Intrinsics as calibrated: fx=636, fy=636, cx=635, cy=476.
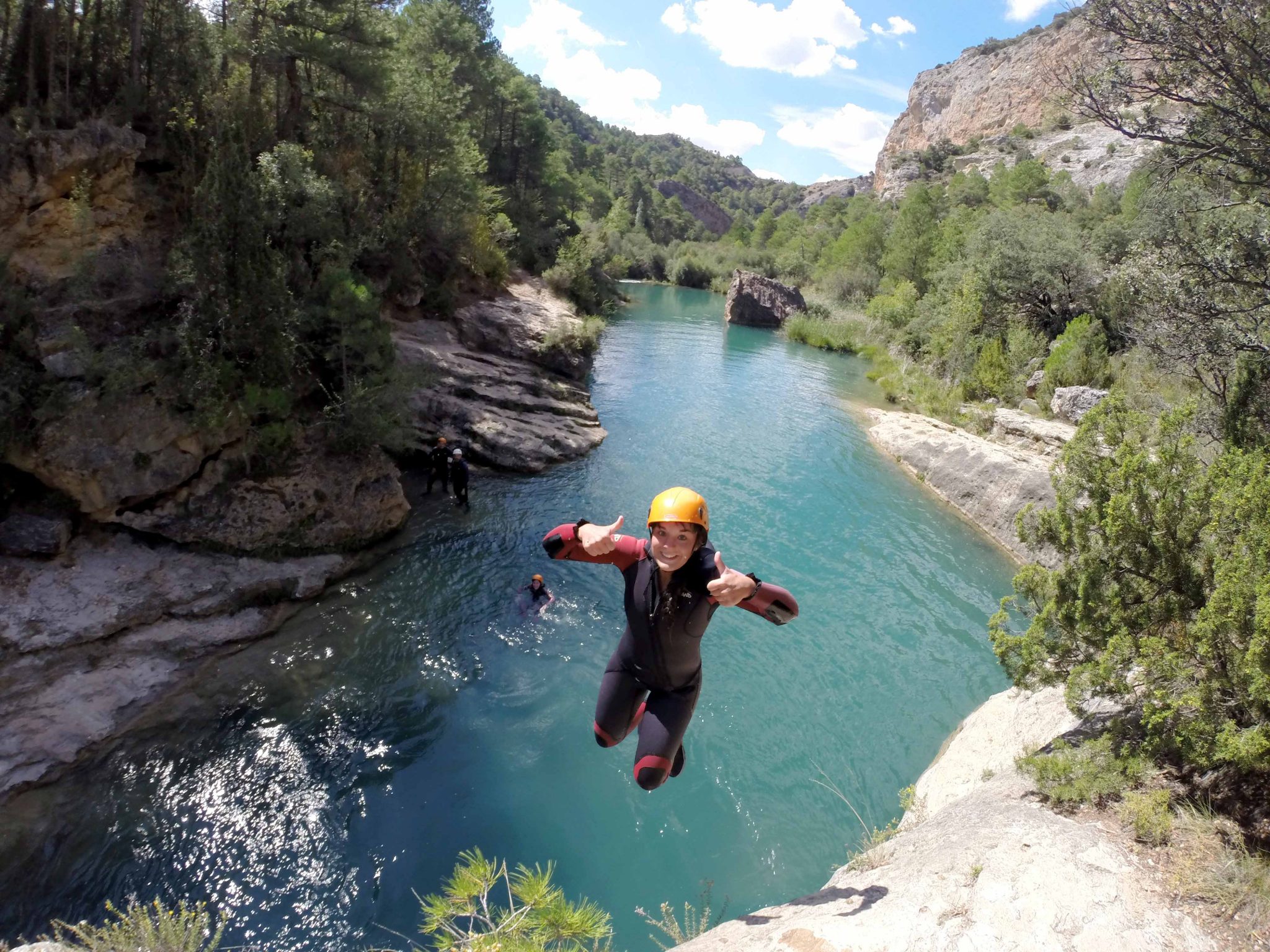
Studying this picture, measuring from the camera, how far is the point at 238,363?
10883 mm

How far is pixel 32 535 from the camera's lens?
9.20m

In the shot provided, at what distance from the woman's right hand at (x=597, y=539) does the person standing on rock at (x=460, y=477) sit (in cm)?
1033

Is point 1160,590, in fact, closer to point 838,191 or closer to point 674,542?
point 674,542

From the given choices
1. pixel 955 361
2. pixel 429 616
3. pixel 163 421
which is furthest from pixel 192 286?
pixel 955 361

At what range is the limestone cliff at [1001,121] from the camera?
184ft

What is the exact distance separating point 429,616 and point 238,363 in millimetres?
5423

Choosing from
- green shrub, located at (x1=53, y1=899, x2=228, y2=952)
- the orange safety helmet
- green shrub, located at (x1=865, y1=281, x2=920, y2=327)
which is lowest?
green shrub, located at (x1=53, y1=899, x2=228, y2=952)

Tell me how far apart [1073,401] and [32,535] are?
24944 millimetres

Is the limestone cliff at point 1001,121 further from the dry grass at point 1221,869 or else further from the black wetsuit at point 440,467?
the dry grass at point 1221,869

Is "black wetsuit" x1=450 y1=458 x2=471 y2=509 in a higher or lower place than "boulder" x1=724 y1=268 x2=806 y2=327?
lower

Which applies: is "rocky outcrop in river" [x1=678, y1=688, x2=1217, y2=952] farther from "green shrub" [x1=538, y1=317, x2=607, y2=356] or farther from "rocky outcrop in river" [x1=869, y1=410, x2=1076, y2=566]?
"green shrub" [x1=538, y1=317, x2=607, y2=356]

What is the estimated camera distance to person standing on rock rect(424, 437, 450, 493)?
14.9m

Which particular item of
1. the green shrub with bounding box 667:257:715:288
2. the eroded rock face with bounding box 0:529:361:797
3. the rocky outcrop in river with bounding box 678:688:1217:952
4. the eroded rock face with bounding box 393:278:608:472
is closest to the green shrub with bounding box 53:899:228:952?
the rocky outcrop in river with bounding box 678:688:1217:952

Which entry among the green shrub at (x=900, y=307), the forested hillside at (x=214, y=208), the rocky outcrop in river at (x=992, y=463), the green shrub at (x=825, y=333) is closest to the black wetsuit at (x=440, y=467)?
the forested hillside at (x=214, y=208)
